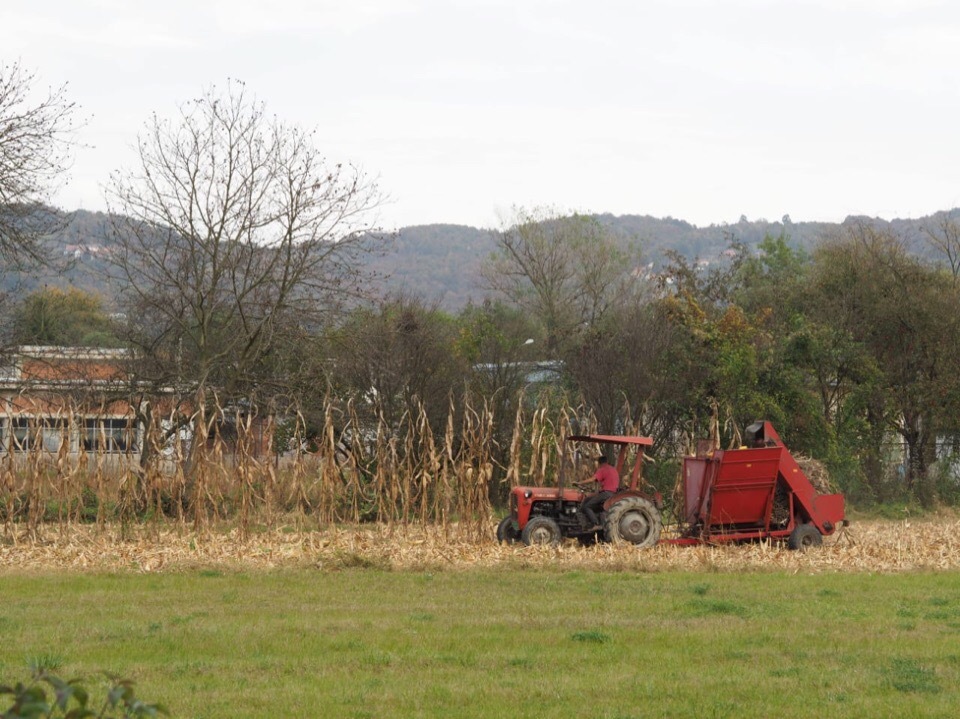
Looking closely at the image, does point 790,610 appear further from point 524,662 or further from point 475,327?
point 475,327

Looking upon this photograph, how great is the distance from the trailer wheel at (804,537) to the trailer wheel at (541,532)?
358 cm

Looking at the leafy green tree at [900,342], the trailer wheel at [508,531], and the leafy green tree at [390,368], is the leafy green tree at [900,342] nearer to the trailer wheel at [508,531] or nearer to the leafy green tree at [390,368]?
the leafy green tree at [390,368]

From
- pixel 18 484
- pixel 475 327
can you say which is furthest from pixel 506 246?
pixel 18 484

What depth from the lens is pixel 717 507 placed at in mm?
18547

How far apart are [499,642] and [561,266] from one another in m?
48.7

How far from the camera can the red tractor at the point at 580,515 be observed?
1808 cm

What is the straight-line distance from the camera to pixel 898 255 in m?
35.2

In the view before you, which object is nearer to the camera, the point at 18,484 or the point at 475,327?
the point at 18,484

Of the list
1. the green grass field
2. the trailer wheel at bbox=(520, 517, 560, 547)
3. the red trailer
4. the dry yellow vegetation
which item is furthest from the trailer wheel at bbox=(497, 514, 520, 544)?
the green grass field

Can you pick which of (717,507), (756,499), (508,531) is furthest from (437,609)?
(756,499)

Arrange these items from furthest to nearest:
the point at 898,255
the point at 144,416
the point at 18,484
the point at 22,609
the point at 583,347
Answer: the point at 898,255
the point at 583,347
the point at 144,416
the point at 18,484
the point at 22,609

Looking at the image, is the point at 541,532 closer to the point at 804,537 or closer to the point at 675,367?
the point at 804,537

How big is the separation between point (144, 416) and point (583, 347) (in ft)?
36.1

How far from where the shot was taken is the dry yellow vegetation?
54.3 ft
